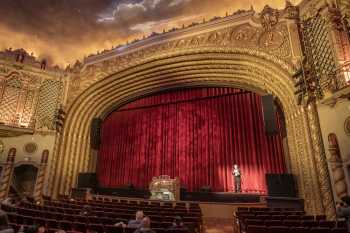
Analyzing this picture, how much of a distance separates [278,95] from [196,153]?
19.8 feet

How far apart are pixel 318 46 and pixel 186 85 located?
8.01 metres

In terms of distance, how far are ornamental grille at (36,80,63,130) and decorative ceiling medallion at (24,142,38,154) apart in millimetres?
1097

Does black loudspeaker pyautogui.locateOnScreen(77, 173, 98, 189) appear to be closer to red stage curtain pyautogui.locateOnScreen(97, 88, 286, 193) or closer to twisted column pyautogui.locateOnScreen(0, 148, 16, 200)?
red stage curtain pyautogui.locateOnScreen(97, 88, 286, 193)

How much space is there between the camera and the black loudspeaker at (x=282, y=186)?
9704mm

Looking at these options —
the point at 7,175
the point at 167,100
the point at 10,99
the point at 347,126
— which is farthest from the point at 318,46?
the point at 7,175

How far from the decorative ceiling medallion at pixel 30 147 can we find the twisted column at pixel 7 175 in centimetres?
61

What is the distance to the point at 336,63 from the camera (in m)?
8.45

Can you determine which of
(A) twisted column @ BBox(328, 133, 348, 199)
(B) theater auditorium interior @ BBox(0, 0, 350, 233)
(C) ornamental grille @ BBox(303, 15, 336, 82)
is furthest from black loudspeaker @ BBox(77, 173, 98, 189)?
(C) ornamental grille @ BBox(303, 15, 336, 82)

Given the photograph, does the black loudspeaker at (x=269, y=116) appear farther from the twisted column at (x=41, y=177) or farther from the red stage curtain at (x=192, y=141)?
the twisted column at (x=41, y=177)

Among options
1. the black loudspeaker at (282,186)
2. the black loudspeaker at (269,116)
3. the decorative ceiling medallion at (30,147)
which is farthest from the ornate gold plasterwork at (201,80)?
the decorative ceiling medallion at (30,147)

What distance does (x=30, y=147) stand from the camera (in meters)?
14.1

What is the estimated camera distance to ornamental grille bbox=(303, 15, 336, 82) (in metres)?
9.00

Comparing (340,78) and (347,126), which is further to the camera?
(340,78)

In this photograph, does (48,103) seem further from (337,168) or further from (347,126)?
(347,126)
